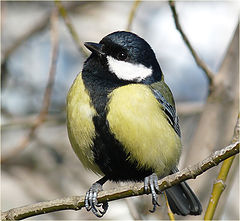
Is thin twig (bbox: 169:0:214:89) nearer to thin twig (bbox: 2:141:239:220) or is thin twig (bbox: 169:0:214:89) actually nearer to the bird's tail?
the bird's tail

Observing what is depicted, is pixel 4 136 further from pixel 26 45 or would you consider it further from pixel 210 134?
pixel 210 134

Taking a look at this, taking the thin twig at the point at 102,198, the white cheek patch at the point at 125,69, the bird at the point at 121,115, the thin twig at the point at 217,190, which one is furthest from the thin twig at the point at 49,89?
the thin twig at the point at 217,190

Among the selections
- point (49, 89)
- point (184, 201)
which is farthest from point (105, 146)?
point (49, 89)

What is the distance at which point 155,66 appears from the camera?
268cm

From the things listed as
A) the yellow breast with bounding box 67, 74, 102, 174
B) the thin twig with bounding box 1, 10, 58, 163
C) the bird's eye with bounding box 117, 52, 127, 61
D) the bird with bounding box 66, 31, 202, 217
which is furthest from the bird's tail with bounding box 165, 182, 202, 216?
the thin twig with bounding box 1, 10, 58, 163

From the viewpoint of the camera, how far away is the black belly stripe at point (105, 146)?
8.09 ft

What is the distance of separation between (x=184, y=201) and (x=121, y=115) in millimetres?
754

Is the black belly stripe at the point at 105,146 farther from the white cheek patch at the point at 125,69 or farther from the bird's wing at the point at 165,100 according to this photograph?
the bird's wing at the point at 165,100

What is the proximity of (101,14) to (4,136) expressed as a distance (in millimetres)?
1731

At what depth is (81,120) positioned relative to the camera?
8.13 feet

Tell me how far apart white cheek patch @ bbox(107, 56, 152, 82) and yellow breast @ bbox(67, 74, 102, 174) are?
184mm

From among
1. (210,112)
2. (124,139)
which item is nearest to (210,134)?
(210,112)

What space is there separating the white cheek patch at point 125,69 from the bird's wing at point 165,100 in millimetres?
108

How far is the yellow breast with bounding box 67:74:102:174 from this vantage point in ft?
8.13
